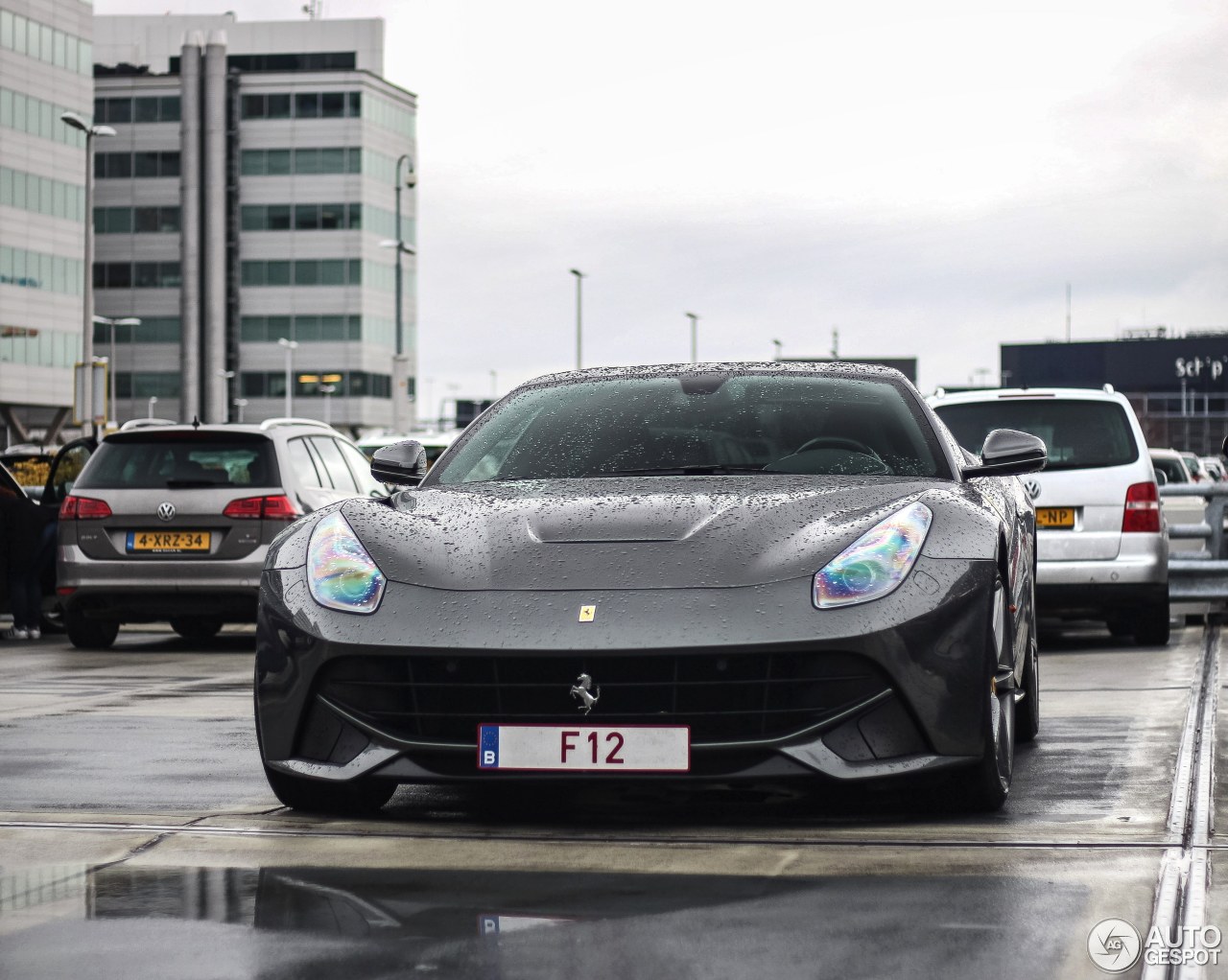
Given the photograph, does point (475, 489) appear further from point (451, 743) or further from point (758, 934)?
point (758, 934)

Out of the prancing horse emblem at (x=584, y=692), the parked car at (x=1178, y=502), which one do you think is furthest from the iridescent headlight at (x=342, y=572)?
the parked car at (x=1178, y=502)

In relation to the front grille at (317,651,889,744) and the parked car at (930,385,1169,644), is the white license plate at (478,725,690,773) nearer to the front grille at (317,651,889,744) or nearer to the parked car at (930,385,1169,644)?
the front grille at (317,651,889,744)

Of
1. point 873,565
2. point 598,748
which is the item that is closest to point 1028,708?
point 873,565

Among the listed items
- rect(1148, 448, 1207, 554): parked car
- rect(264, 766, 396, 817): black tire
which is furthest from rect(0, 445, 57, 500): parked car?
rect(264, 766, 396, 817): black tire

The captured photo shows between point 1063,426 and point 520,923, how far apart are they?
9088 millimetres

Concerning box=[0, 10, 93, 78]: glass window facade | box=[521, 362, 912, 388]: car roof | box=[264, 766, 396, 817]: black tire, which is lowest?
box=[264, 766, 396, 817]: black tire

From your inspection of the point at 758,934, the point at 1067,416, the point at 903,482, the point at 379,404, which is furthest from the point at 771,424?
the point at 379,404

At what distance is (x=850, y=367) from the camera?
703 centimetres

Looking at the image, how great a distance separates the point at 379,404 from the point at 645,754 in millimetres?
99461

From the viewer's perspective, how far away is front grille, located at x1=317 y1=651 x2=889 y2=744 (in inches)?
199

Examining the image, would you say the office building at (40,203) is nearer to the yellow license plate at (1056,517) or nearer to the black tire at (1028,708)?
the yellow license plate at (1056,517)

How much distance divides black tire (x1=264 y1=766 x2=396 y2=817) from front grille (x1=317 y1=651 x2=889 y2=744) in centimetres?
59

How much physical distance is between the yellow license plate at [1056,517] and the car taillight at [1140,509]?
33cm

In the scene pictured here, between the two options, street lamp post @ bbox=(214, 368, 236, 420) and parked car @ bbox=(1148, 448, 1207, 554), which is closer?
parked car @ bbox=(1148, 448, 1207, 554)
